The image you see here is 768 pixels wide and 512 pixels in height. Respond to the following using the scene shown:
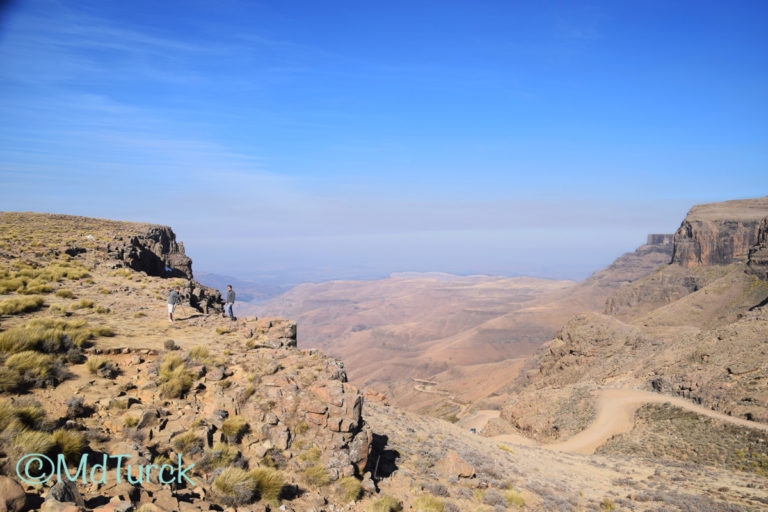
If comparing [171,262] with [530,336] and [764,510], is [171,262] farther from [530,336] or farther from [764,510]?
[530,336]

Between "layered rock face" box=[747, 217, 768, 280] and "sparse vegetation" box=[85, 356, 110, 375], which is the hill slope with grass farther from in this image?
"layered rock face" box=[747, 217, 768, 280]

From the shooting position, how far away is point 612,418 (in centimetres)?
3391

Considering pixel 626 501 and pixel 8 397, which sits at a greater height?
pixel 8 397

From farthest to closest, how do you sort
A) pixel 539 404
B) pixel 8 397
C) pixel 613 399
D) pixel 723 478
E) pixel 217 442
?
pixel 539 404
pixel 613 399
pixel 723 478
pixel 217 442
pixel 8 397

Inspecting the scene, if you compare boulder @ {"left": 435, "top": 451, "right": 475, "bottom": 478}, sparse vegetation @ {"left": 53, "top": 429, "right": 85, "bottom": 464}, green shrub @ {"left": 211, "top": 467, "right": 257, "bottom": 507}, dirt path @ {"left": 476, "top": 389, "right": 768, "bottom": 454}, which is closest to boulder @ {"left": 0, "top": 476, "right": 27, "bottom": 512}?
sparse vegetation @ {"left": 53, "top": 429, "right": 85, "bottom": 464}

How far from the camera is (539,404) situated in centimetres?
4059

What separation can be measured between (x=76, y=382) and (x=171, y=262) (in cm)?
3512

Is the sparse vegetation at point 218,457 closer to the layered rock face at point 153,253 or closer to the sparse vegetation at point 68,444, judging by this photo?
the sparse vegetation at point 68,444

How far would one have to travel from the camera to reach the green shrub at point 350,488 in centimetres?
942

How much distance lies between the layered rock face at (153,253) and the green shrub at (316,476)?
26919 millimetres

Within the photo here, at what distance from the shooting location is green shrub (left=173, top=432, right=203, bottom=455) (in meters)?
8.45

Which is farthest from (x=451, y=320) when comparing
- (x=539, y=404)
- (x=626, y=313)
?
(x=539, y=404)

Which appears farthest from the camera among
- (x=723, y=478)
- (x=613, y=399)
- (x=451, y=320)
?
(x=451, y=320)

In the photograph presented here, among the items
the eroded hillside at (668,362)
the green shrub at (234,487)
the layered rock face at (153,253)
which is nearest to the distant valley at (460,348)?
the eroded hillside at (668,362)
